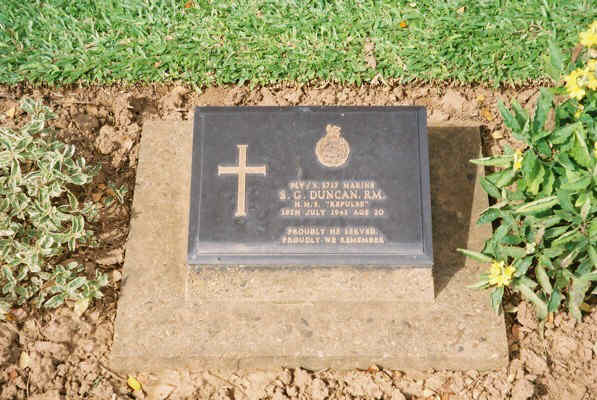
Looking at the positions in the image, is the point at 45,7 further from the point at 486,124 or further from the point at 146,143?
the point at 486,124

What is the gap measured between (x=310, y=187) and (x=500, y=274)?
3.17 ft

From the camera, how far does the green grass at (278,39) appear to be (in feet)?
11.9

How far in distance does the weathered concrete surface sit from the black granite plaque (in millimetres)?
175

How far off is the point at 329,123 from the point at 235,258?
81 centimetres

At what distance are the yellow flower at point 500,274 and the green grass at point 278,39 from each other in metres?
1.45

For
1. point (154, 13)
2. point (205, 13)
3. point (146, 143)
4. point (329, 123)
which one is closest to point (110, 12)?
point (154, 13)

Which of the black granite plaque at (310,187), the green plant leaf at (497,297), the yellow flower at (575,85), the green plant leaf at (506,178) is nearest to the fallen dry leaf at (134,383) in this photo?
the black granite plaque at (310,187)

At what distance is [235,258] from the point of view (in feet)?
8.70

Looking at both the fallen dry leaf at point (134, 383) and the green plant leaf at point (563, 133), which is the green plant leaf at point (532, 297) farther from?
the fallen dry leaf at point (134, 383)

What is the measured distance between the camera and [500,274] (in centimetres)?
260

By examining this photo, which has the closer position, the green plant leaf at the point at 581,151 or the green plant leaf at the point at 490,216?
the green plant leaf at the point at 581,151

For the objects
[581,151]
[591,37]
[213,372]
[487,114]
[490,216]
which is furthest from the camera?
[487,114]

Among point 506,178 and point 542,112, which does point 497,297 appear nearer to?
point 506,178

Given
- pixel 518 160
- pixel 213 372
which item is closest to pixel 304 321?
pixel 213 372
